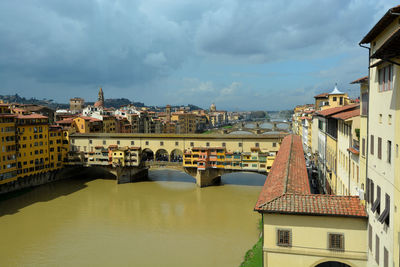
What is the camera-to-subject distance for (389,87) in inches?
329

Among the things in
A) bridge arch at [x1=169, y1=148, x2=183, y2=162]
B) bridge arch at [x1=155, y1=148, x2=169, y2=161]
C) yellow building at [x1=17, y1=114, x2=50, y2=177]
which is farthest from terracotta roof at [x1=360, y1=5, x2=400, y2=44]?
bridge arch at [x1=155, y1=148, x2=169, y2=161]

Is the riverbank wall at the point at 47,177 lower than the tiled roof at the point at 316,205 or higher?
lower

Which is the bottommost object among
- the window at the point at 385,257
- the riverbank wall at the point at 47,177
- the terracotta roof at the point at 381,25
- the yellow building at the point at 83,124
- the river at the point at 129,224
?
the river at the point at 129,224

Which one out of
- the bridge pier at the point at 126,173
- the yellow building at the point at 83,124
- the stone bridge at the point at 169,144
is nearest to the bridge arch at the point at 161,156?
the stone bridge at the point at 169,144

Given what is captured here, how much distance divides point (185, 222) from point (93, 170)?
1000 inches

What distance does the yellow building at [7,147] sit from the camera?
32.4m

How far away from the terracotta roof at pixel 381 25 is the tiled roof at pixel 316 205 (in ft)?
17.8

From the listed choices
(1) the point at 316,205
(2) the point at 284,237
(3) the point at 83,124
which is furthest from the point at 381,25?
(3) the point at 83,124

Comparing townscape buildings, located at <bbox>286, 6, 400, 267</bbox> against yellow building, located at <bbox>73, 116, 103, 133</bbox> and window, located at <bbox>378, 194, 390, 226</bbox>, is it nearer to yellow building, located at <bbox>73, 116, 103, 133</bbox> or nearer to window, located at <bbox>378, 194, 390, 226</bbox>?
window, located at <bbox>378, 194, 390, 226</bbox>

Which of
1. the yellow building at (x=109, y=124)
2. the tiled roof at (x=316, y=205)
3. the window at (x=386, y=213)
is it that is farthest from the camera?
the yellow building at (x=109, y=124)

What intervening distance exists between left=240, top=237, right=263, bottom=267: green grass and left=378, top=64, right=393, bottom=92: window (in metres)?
11.0

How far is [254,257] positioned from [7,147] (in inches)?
1092

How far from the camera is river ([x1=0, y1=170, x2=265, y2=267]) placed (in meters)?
19.1

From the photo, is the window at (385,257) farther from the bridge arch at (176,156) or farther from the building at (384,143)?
the bridge arch at (176,156)
